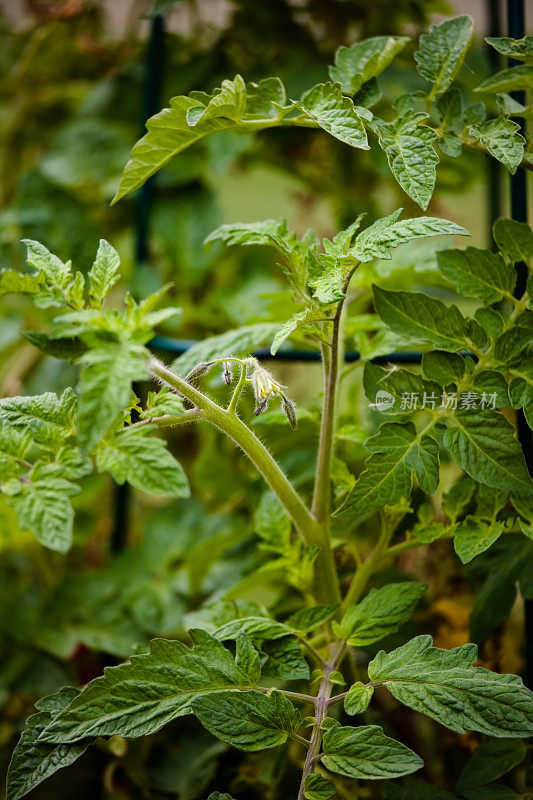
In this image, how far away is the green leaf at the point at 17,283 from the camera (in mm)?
412

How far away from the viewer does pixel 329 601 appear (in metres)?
0.53

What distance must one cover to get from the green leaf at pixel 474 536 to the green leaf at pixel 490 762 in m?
0.15

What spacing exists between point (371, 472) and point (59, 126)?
0.90 metres

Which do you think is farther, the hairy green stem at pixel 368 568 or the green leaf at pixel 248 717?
the hairy green stem at pixel 368 568

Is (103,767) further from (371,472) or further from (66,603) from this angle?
(371,472)

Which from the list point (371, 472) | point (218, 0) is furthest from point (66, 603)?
point (218, 0)

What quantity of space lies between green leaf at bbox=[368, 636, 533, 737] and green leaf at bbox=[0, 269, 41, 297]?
0.98ft

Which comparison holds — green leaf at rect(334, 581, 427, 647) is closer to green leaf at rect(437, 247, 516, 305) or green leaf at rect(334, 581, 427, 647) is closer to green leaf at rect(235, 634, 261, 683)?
green leaf at rect(235, 634, 261, 683)

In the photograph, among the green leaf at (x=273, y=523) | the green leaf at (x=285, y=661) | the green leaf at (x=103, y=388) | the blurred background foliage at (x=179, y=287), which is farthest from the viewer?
the blurred background foliage at (x=179, y=287)

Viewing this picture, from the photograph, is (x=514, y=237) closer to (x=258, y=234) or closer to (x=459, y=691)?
(x=258, y=234)

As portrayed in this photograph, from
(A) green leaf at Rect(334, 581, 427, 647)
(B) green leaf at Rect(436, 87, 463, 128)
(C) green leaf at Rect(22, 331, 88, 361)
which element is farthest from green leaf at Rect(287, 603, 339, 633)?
(B) green leaf at Rect(436, 87, 463, 128)

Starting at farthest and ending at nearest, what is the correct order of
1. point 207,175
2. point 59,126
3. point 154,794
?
point 59,126, point 207,175, point 154,794

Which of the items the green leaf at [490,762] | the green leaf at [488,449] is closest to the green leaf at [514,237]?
the green leaf at [488,449]

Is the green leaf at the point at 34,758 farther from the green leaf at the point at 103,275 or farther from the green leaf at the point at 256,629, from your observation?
the green leaf at the point at 103,275
